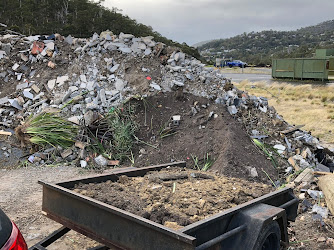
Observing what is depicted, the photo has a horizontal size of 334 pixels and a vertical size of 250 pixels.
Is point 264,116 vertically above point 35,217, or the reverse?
point 264,116

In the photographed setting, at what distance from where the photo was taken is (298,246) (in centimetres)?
509

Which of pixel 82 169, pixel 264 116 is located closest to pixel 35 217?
pixel 82 169

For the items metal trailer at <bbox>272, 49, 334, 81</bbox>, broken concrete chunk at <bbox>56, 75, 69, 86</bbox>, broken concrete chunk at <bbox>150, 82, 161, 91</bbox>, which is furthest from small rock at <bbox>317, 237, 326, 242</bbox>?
metal trailer at <bbox>272, 49, 334, 81</bbox>

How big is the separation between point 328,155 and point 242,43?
12614 cm

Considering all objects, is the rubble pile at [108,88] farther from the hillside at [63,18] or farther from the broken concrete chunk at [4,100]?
the hillside at [63,18]

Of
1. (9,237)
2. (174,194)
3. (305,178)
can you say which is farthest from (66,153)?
(9,237)

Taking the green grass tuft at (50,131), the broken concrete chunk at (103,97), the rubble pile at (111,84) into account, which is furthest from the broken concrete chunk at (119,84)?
the green grass tuft at (50,131)

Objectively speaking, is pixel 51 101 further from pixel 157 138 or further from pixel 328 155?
pixel 328 155

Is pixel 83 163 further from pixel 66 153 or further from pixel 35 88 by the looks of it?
pixel 35 88

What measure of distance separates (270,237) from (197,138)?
5.57 metres

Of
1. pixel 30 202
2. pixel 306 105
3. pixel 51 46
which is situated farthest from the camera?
pixel 306 105

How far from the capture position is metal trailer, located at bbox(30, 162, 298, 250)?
318 cm

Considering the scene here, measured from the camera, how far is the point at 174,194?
4.34m

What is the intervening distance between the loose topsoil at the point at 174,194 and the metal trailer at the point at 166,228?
0.22 meters
